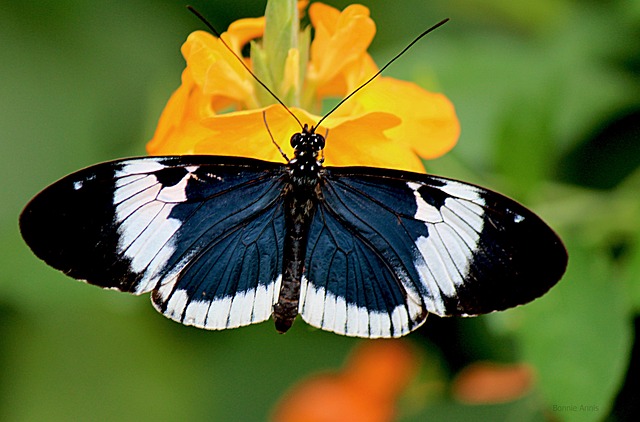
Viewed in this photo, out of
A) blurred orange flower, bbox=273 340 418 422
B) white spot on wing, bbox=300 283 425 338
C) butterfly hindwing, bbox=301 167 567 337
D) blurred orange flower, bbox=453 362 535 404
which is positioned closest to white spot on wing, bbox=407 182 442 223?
butterfly hindwing, bbox=301 167 567 337

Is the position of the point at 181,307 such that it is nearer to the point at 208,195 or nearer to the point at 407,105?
the point at 208,195

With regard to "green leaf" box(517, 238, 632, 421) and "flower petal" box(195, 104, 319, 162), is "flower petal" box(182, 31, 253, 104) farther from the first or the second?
"green leaf" box(517, 238, 632, 421)

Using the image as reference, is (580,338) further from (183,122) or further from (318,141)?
(183,122)

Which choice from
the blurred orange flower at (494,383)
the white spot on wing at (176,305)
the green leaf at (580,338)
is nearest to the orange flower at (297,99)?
the white spot on wing at (176,305)

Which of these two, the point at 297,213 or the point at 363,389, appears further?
the point at 363,389

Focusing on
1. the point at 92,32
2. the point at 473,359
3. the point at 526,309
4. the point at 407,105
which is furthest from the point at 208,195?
the point at 92,32

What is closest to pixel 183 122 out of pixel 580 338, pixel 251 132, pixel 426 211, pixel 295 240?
pixel 251 132
